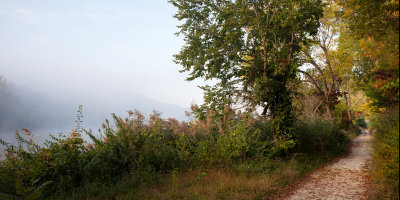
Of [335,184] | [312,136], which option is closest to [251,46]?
[312,136]

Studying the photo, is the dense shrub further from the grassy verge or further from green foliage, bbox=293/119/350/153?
green foliage, bbox=293/119/350/153

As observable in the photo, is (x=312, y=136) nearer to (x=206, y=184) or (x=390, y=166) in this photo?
(x=390, y=166)

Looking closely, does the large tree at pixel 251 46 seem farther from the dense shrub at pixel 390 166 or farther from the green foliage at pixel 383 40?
the dense shrub at pixel 390 166

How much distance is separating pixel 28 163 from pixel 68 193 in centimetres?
139

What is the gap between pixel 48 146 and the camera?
23.2 ft

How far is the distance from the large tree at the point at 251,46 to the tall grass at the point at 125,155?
4.47 feet

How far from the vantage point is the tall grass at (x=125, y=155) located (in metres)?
6.27

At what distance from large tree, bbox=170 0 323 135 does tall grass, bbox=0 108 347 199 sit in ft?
4.47

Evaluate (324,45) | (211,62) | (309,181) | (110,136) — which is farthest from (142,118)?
(324,45)

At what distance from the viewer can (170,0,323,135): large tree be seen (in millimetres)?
11258

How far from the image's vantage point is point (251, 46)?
13133 mm

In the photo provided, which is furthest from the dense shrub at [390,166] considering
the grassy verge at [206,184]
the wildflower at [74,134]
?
the wildflower at [74,134]

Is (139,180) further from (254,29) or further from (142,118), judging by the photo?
(254,29)

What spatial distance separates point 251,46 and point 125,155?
8862mm
